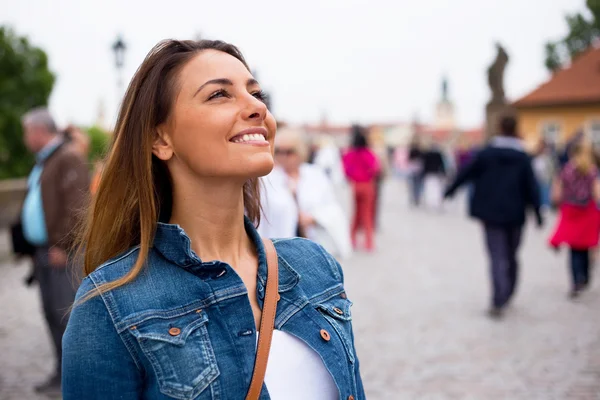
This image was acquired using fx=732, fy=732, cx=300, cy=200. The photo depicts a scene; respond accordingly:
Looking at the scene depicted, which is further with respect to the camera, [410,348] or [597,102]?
[597,102]

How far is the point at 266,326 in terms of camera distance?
1727mm

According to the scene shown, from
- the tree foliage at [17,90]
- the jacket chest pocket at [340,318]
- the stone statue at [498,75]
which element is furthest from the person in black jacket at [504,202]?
the tree foliage at [17,90]

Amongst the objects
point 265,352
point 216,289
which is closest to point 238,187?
point 216,289

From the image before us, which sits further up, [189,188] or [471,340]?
[189,188]

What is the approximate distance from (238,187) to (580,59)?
47.7 meters

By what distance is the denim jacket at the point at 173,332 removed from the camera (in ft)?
5.17

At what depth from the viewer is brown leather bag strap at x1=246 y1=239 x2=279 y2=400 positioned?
1.64m

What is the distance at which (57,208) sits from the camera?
Result: 208 inches

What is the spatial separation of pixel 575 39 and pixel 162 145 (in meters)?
51.1

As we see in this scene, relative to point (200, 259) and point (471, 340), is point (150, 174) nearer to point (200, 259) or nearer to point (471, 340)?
point (200, 259)

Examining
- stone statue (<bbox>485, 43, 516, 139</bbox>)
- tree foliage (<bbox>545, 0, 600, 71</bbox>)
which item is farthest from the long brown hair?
tree foliage (<bbox>545, 0, 600, 71</bbox>)

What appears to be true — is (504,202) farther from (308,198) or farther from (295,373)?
(295,373)

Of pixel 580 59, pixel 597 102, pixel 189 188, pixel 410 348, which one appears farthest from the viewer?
pixel 580 59

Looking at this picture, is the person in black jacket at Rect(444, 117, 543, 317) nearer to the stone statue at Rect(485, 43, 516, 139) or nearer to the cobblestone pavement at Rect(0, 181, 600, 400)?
the cobblestone pavement at Rect(0, 181, 600, 400)
